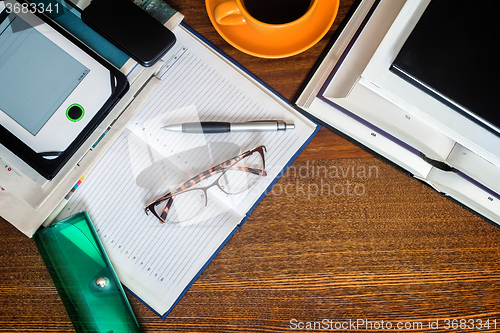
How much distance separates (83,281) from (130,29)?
43cm

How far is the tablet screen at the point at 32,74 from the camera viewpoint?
0.46 meters

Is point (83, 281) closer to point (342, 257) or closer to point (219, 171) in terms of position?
point (219, 171)

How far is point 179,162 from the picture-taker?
612 millimetres

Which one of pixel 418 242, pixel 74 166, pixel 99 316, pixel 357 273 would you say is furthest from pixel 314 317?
pixel 74 166

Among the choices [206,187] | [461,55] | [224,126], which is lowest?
[206,187]

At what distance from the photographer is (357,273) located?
2.02 feet

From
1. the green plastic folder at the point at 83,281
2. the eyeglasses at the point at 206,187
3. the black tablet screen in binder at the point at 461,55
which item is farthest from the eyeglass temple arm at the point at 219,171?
the black tablet screen in binder at the point at 461,55

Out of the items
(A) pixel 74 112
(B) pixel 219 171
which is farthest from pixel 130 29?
(B) pixel 219 171

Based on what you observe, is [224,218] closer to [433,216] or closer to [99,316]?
[99,316]

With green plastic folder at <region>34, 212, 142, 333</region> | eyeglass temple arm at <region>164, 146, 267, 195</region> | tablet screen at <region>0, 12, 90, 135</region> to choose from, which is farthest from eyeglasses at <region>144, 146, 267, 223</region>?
tablet screen at <region>0, 12, 90, 135</region>

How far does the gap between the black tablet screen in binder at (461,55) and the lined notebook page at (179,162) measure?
8.4 inches

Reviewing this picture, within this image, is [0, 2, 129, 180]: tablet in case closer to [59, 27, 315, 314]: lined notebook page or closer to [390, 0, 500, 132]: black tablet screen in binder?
[59, 27, 315, 314]: lined notebook page

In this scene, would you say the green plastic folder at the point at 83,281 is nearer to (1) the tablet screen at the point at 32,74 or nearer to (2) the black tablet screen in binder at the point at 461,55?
(1) the tablet screen at the point at 32,74

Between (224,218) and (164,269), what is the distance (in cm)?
14
